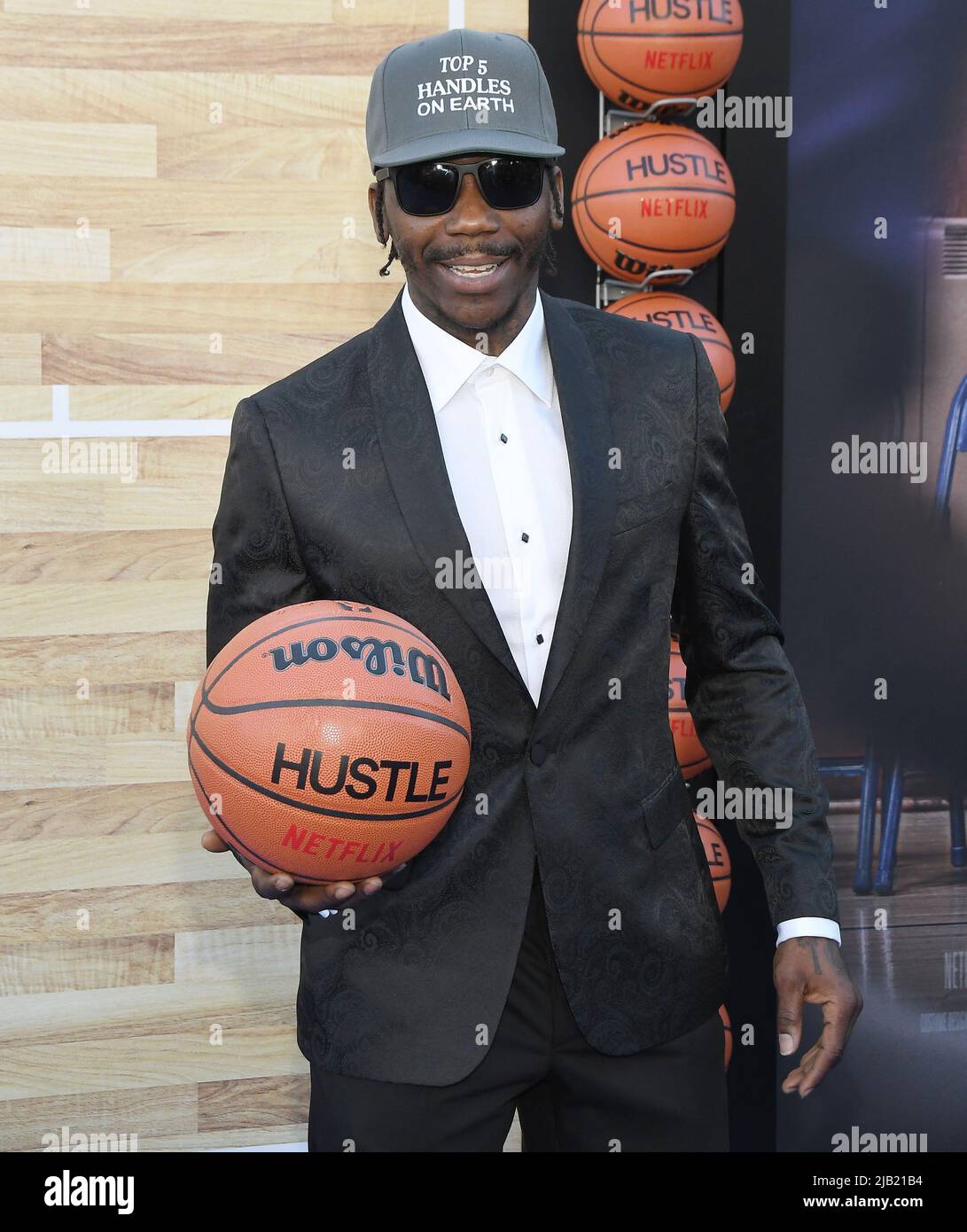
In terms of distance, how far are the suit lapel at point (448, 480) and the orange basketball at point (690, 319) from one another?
1.00 m

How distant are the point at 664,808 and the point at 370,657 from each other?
1.69ft

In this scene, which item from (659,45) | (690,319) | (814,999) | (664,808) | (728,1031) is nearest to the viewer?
(814,999)

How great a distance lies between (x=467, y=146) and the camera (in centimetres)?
185

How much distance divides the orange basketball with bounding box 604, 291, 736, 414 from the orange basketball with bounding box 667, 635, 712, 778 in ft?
2.02

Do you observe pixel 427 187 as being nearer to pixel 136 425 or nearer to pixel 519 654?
pixel 519 654

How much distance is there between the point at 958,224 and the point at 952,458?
58 cm

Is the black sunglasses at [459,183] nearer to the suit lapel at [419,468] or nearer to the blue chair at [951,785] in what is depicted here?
the suit lapel at [419,468]

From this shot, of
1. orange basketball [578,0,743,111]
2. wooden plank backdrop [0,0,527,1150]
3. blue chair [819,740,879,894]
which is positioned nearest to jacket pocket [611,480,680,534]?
orange basketball [578,0,743,111]

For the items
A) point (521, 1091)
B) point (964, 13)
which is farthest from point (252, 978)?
point (964, 13)

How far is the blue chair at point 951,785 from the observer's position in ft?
11.0

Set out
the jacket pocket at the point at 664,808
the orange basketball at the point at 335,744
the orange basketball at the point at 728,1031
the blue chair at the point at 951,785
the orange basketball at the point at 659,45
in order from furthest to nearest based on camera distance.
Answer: the blue chair at the point at 951,785, the orange basketball at the point at 728,1031, the orange basketball at the point at 659,45, the jacket pocket at the point at 664,808, the orange basketball at the point at 335,744

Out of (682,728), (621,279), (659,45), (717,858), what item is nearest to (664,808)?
(682,728)

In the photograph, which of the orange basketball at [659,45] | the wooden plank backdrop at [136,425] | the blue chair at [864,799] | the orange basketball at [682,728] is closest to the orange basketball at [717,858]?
the orange basketball at [682,728]
